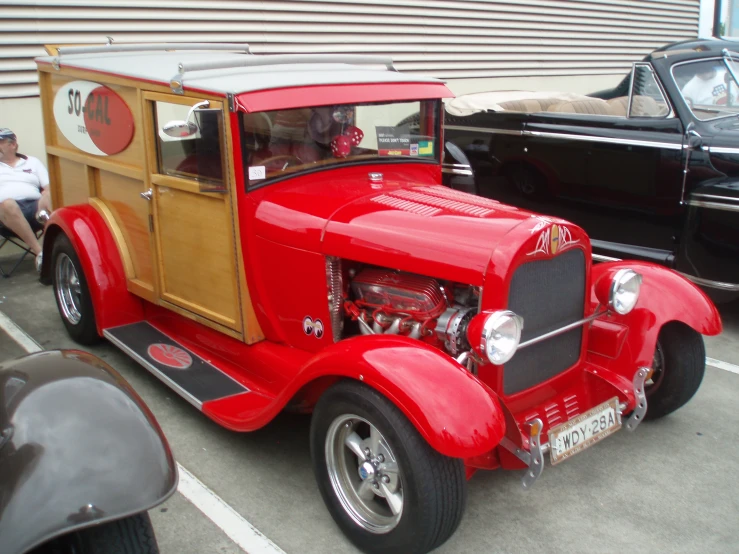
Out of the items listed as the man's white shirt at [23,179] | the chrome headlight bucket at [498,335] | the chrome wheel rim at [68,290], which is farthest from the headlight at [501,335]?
the man's white shirt at [23,179]

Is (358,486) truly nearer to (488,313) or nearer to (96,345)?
(488,313)

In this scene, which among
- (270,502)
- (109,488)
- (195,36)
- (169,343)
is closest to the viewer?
(109,488)

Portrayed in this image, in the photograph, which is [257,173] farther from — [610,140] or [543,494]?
[610,140]

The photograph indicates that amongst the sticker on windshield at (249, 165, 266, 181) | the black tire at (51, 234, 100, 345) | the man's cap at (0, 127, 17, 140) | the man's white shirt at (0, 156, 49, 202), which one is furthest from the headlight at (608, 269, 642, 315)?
the man's cap at (0, 127, 17, 140)

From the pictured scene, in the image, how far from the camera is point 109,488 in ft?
6.15

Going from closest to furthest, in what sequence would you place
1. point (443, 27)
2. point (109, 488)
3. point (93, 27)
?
point (109, 488) < point (93, 27) < point (443, 27)

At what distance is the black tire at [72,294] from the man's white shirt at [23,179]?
156 cm

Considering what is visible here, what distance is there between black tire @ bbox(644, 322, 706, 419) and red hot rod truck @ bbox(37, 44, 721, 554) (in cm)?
1

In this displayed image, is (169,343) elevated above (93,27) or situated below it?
below

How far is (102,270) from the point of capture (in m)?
4.18

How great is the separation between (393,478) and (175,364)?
1553 mm

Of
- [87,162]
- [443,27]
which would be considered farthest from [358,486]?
[443,27]

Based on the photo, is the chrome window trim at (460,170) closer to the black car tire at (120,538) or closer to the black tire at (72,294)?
the black tire at (72,294)

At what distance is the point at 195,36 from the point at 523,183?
3775mm
